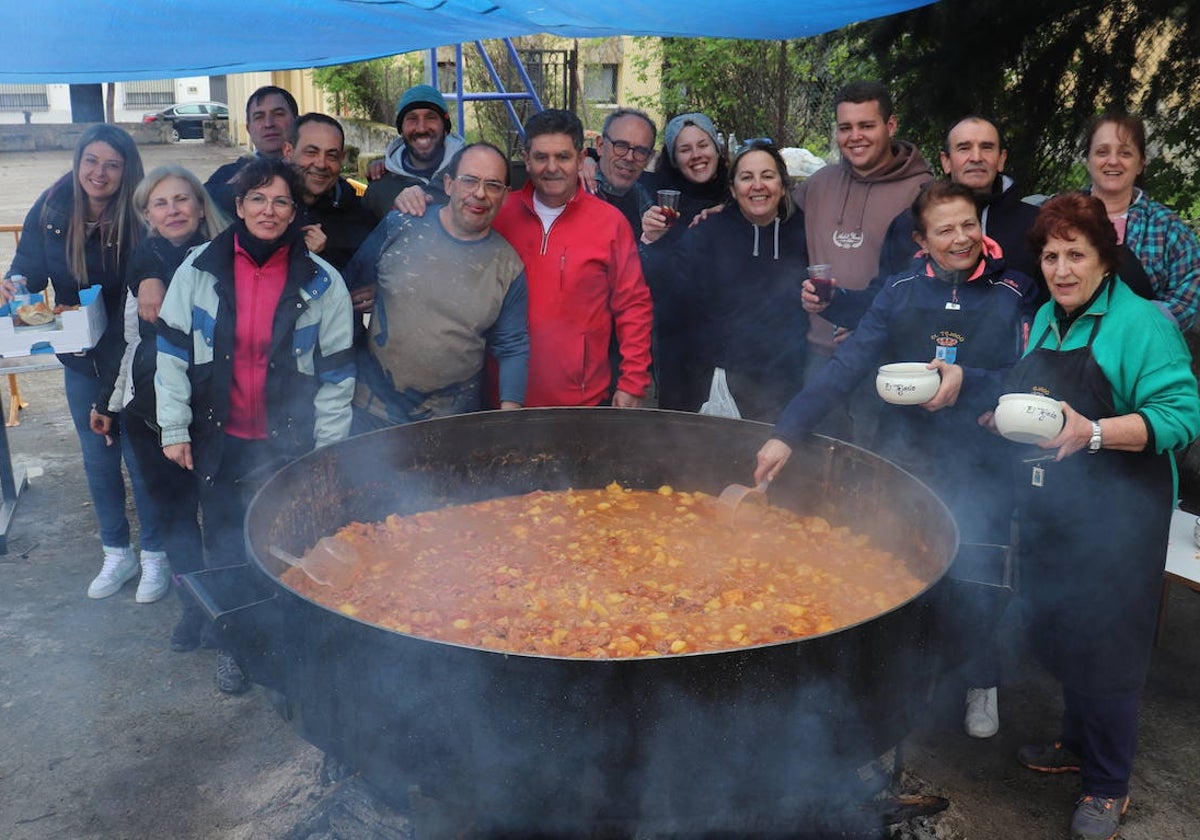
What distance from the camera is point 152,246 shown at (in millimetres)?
3936

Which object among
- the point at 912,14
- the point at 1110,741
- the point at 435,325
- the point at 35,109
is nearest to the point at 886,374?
the point at 1110,741

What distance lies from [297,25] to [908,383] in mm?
Result: 2985

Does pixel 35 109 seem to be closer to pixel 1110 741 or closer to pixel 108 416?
pixel 108 416

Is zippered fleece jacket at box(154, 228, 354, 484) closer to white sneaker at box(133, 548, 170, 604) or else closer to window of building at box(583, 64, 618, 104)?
white sneaker at box(133, 548, 170, 604)

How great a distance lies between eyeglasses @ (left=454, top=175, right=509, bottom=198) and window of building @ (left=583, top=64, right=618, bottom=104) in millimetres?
18143

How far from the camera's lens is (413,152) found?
199 inches

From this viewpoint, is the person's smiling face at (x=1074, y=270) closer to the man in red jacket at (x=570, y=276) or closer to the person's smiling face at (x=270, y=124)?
the man in red jacket at (x=570, y=276)

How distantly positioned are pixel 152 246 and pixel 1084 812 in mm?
3982

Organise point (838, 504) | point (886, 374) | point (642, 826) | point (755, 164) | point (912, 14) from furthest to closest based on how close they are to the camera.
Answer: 1. point (912, 14)
2. point (755, 164)
3. point (838, 504)
4. point (886, 374)
5. point (642, 826)

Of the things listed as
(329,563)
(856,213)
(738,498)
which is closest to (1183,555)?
(738,498)

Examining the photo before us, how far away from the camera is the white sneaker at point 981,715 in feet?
12.1

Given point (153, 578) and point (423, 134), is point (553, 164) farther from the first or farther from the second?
point (153, 578)

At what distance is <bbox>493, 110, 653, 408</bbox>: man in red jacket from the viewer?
4055 mm

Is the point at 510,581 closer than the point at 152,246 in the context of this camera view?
Yes
